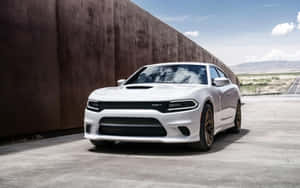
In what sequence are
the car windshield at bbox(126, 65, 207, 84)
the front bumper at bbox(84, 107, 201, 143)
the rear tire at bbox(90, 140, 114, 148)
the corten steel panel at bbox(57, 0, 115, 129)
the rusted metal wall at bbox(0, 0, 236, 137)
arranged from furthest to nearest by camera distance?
the corten steel panel at bbox(57, 0, 115, 129) → the rusted metal wall at bbox(0, 0, 236, 137) → the car windshield at bbox(126, 65, 207, 84) → the rear tire at bbox(90, 140, 114, 148) → the front bumper at bbox(84, 107, 201, 143)

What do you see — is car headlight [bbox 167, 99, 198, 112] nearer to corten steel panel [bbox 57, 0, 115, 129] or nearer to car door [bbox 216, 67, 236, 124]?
→ car door [bbox 216, 67, 236, 124]

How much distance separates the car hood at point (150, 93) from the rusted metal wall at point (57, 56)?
203 centimetres

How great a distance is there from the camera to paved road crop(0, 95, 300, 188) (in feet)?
16.0

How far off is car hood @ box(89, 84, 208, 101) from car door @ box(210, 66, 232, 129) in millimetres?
902

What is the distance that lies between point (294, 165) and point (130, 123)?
2380mm

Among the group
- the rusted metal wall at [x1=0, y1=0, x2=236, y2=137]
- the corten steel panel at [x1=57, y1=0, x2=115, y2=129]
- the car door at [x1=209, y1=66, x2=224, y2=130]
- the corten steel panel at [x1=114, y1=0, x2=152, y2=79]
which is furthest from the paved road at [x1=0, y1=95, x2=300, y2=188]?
the corten steel panel at [x1=114, y1=0, x2=152, y2=79]

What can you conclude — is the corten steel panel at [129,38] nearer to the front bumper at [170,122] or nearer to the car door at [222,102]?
the car door at [222,102]

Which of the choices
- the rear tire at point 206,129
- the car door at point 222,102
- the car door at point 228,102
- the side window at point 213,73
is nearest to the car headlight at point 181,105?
the rear tire at point 206,129

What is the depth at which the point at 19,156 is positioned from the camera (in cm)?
675

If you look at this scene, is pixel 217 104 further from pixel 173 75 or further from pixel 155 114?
pixel 155 114

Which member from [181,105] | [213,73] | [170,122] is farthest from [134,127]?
[213,73]

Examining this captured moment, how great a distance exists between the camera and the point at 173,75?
319 inches

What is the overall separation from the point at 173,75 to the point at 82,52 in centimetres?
344

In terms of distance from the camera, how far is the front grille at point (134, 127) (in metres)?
6.63
